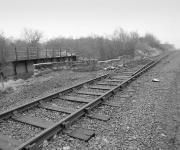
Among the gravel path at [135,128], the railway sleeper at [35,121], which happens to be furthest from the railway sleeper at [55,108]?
the railway sleeper at [35,121]

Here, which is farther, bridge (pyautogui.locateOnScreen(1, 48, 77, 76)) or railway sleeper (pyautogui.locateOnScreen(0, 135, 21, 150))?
bridge (pyautogui.locateOnScreen(1, 48, 77, 76))

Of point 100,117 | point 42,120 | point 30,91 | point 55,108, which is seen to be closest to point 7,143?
point 42,120

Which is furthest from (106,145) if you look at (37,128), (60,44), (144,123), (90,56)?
(60,44)

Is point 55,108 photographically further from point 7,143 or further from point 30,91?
point 30,91

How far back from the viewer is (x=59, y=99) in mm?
5988

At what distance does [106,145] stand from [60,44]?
35340 mm

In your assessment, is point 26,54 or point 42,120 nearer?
point 42,120

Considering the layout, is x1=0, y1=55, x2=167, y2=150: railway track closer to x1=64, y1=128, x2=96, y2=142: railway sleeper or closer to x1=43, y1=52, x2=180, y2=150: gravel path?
x1=64, y1=128, x2=96, y2=142: railway sleeper

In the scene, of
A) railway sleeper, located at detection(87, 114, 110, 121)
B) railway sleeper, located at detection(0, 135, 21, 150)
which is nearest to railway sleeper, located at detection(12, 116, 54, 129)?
railway sleeper, located at detection(0, 135, 21, 150)

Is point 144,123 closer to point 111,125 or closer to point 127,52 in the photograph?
point 111,125

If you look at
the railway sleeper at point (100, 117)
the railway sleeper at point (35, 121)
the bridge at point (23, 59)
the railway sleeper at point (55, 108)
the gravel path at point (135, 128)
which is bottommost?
the gravel path at point (135, 128)

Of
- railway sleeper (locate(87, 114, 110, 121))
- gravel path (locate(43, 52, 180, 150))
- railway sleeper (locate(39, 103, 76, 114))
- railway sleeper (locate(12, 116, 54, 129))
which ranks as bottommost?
gravel path (locate(43, 52, 180, 150))

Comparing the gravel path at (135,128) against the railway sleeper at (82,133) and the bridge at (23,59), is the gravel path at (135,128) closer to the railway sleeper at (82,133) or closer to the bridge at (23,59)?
the railway sleeper at (82,133)

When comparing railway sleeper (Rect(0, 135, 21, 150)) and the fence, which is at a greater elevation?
the fence
